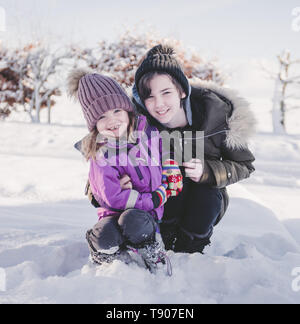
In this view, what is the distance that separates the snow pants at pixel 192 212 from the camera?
1.63m

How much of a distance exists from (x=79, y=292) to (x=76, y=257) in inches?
20.0

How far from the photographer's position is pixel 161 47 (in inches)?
66.2

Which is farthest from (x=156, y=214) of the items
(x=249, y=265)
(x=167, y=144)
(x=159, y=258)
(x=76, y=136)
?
(x=76, y=136)

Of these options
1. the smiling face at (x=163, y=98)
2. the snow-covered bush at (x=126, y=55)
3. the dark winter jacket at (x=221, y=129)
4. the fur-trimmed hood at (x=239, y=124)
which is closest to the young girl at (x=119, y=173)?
the smiling face at (x=163, y=98)

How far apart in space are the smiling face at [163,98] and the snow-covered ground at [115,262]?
29.9 inches

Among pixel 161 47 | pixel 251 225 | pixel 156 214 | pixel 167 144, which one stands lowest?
pixel 251 225

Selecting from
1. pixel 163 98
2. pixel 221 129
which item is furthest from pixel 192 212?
pixel 163 98

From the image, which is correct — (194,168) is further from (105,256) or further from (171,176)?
(105,256)

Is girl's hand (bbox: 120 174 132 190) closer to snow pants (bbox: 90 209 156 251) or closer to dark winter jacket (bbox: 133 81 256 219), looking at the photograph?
snow pants (bbox: 90 209 156 251)

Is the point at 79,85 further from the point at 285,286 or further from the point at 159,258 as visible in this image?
the point at 285,286

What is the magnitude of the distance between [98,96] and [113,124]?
0.16 metres

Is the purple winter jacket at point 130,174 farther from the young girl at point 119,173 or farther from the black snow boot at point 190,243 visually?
the black snow boot at point 190,243

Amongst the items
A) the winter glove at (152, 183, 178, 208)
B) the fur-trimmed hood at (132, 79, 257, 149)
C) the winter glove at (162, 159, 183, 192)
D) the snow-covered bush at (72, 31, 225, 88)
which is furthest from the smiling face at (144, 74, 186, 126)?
the snow-covered bush at (72, 31, 225, 88)

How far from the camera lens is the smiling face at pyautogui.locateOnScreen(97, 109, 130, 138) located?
146 centimetres
